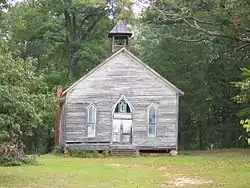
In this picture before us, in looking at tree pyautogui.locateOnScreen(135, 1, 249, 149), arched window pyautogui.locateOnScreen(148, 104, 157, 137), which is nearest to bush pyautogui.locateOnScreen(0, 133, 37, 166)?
arched window pyautogui.locateOnScreen(148, 104, 157, 137)

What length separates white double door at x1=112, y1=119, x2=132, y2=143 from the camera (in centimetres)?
3888

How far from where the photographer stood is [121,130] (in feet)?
128

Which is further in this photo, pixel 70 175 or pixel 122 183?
pixel 70 175

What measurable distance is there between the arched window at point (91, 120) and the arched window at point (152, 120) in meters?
4.10

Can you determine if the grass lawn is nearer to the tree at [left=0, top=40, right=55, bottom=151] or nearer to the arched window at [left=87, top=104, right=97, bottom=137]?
the tree at [left=0, top=40, right=55, bottom=151]

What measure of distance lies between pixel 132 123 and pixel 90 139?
10.9 feet

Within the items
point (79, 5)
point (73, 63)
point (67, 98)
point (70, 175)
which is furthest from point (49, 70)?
point (70, 175)

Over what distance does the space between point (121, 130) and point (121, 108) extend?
163cm

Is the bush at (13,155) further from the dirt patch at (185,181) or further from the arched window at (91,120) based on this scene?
the arched window at (91,120)

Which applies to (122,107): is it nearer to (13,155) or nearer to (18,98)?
(13,155)

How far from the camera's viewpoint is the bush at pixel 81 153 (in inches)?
1455

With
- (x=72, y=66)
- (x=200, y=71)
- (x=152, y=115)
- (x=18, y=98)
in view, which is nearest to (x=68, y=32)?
(x=72, y=66)

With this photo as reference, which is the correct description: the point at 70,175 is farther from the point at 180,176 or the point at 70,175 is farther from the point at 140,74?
the point at 140,74

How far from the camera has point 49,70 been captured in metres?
58.1
